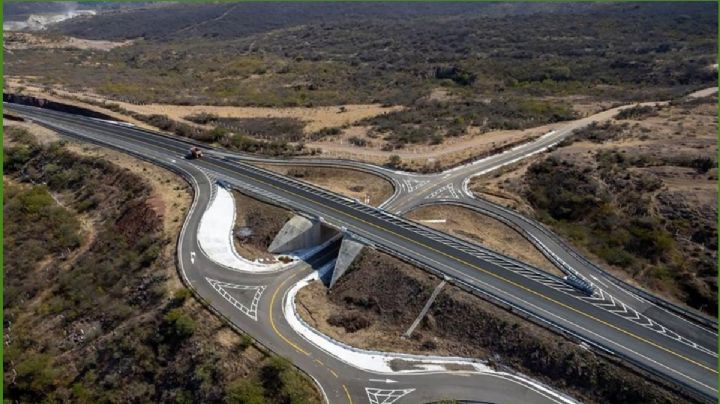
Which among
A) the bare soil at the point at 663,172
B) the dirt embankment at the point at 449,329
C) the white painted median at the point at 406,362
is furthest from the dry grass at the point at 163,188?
the bare soil at the point at 663,172

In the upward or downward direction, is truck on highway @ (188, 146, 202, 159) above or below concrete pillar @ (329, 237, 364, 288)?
above

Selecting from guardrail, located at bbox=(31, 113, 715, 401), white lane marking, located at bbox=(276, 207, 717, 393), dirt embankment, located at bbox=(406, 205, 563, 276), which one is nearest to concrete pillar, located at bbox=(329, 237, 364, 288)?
guardrail, located at bbox=(31, 113, 715, 401)

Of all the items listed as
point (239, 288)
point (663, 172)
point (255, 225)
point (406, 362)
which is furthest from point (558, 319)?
point (255, 225)

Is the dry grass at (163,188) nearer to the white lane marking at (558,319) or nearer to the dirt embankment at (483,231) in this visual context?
the white lane marking at (558,319)

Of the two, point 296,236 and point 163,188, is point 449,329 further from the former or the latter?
point 163,188

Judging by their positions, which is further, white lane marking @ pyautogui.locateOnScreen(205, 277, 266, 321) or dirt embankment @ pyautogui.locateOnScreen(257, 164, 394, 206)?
dirt embankment @ pyautogui.locateOnScreen(257, 164, 394, 206)

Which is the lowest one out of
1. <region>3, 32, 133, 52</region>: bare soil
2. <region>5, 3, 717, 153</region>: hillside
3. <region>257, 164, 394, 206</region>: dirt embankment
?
<region>257, 164, 394, 206</region>: dirt embankment

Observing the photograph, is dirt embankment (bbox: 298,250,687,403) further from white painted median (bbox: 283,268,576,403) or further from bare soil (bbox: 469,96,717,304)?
bare soil (bbox: 469,96,717,304)
